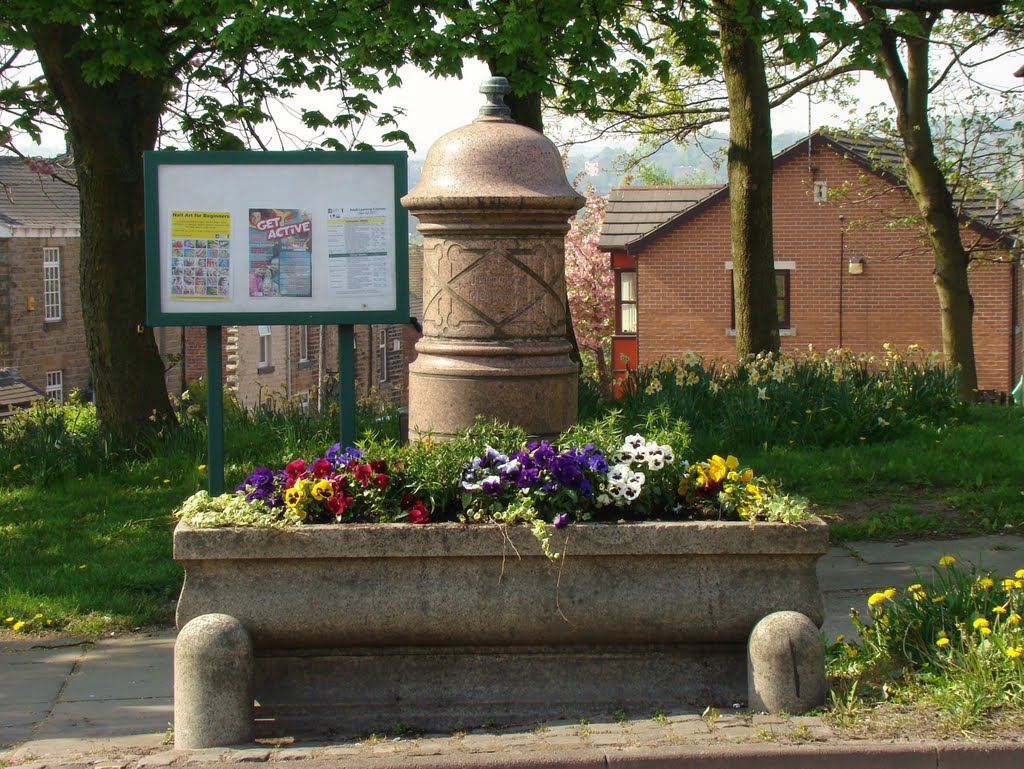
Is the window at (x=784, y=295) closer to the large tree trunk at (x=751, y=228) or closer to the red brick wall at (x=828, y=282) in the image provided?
the red brick wall at (x=828, y=282)

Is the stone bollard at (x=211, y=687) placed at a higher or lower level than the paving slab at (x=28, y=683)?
higher

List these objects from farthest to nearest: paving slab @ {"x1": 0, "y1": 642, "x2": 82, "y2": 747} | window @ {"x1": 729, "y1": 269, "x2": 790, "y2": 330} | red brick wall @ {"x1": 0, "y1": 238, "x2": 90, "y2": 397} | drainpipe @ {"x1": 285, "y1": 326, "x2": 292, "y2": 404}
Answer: drainpipe @ {"x1": 285, "y1": 326, "x2": 292, "y2": 404}
window @ {"x1": 729, "y1": 269, "x2": 790, "y2": 330}
red brick wall @ {"x1": 0, "y1": 238, "x2": 90, "y2": 397}
paving slab @ {"x1": 0, "y1": 642, "x2": 82, "y2": 747}

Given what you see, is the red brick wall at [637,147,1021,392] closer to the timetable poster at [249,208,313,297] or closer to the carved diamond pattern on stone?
the carved diamond pattern on stone

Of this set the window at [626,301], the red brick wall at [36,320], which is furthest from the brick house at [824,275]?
the red brick wall at [36,320]

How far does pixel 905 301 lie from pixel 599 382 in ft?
71.7

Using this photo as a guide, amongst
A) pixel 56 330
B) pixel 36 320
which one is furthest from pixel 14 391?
pixel 56 330

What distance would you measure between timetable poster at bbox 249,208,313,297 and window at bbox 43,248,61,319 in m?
29.6

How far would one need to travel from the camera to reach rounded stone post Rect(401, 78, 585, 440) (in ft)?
20.9

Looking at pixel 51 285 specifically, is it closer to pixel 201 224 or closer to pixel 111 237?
pixel 111 237

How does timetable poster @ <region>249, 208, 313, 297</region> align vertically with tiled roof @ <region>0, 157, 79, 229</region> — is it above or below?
below

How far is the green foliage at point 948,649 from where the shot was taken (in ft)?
15.1

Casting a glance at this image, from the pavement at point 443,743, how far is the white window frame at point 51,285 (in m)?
30.5

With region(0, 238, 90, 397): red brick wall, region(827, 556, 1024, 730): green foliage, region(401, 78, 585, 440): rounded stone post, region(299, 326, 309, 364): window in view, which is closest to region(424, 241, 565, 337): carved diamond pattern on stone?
region(401, 78, 585, 440): rounded stone post

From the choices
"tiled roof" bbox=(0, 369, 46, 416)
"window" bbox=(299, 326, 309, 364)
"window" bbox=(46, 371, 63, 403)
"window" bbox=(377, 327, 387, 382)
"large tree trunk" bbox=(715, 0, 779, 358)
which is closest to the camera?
"large tree trunk" bbox=(715, 0, 779, 358)
